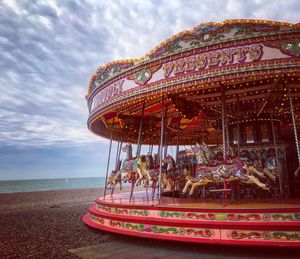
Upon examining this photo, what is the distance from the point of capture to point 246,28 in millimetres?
5688

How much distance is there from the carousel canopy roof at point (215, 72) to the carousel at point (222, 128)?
0.08 ft

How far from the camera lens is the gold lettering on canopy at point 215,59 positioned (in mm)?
5602

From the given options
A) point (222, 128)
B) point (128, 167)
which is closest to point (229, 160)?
point (222, 128)

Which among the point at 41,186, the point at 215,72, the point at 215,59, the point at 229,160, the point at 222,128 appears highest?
the point at 215,59

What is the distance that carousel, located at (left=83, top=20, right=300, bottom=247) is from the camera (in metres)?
5.22

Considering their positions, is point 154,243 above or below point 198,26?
below

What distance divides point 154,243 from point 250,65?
4.95 meters

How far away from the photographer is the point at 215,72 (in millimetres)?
5840

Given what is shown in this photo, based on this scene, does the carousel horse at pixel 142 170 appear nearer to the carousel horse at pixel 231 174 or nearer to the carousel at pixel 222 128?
the carousel at pixel 222 128

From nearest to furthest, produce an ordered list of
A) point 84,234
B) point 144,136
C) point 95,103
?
point 84,234 → point 95,103 → point 144,136

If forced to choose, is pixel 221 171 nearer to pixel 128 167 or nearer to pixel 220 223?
pixel 220 223

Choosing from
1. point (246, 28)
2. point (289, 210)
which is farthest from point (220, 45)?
point (289, 210)

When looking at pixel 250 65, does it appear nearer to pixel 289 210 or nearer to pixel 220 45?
pixel 220 45

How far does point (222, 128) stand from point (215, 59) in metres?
1.87
